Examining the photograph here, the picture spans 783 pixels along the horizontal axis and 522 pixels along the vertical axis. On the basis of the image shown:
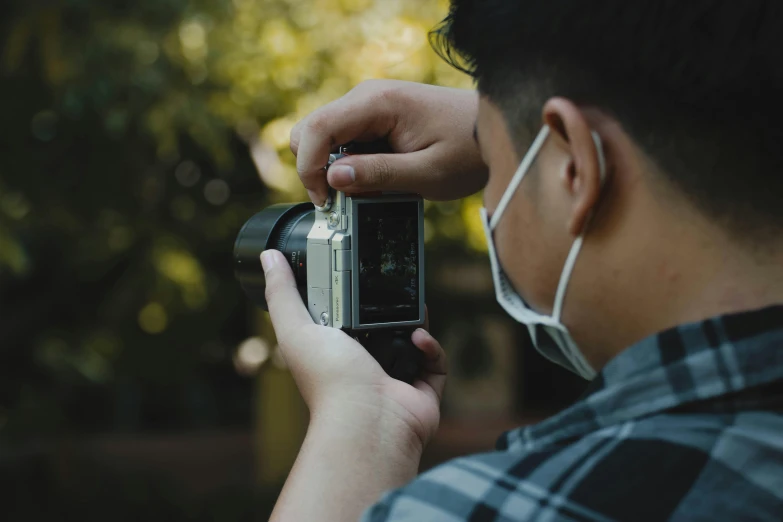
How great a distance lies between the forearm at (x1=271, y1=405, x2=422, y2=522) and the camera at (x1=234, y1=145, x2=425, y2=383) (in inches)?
13.1

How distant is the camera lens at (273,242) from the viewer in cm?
192

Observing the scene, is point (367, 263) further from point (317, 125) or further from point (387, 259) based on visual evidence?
point (317, 125)

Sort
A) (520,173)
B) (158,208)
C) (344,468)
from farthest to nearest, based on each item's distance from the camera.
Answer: (158,208), (344,468), (520,173)

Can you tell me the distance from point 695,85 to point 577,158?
0.46 ft

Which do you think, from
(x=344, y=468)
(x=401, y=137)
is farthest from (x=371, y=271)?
(x=344, y=468)

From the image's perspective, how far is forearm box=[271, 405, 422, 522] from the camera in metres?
1.30

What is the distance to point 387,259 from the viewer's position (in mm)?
1838

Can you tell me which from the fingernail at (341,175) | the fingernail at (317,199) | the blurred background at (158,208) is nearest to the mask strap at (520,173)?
the fingernail at (341,175)

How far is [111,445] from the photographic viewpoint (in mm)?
10156

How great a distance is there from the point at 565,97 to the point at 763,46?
0.21m

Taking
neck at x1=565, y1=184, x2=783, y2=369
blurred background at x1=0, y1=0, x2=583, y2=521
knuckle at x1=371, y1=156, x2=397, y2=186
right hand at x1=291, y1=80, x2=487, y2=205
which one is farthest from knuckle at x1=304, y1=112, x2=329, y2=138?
blurred background at x1=0, y1=0, x2=583, y2=521

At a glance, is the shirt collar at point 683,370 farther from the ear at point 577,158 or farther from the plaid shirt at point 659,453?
the ear at point 577,158

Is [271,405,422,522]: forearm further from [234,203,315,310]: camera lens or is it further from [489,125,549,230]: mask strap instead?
[234,203,315,310]: camera lens

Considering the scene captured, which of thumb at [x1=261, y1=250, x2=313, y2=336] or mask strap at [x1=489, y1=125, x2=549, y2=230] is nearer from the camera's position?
mask strap at [x1=489, y1=125, x2=549, y2=230]
